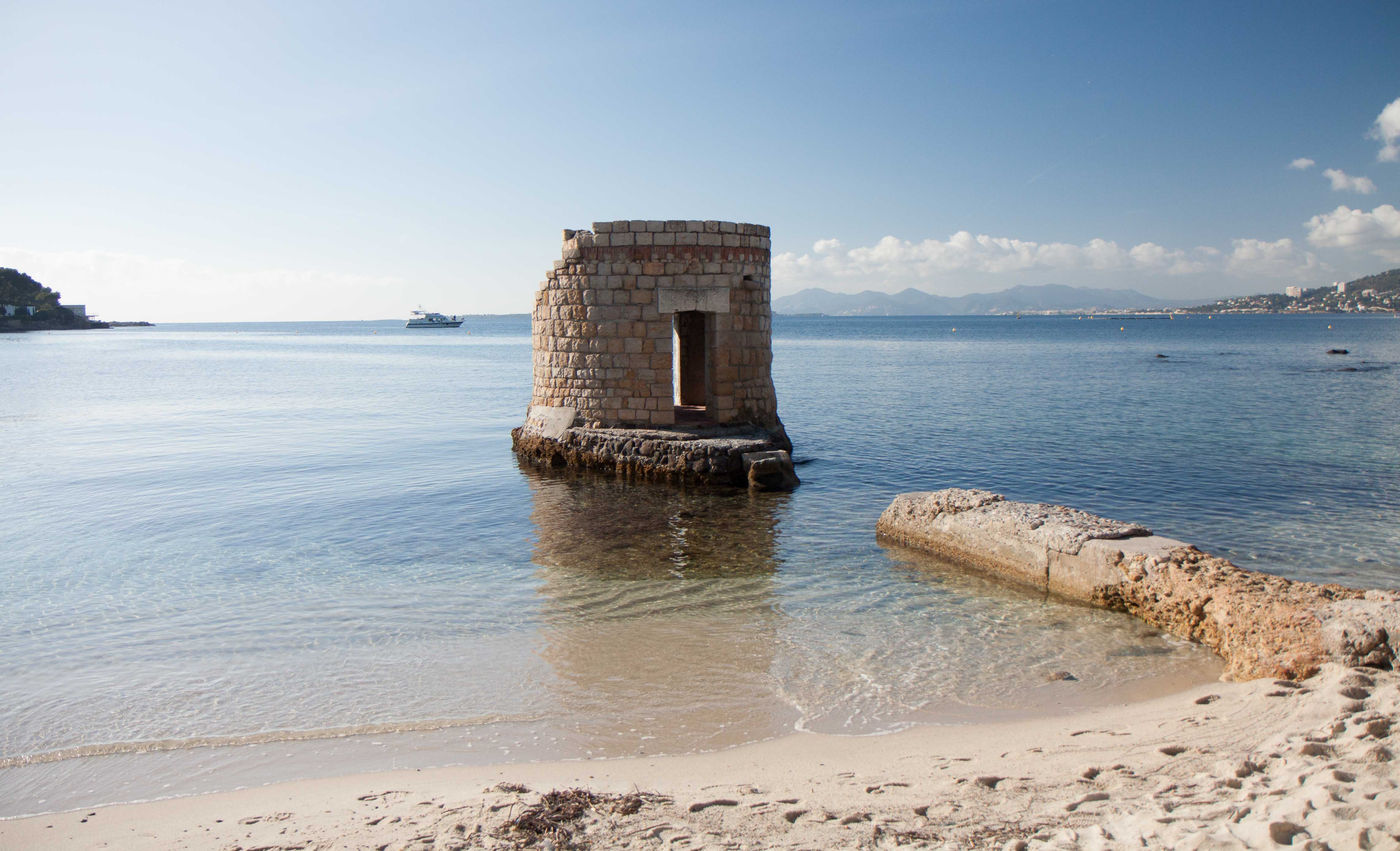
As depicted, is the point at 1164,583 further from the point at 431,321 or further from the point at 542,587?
the point at 431,321

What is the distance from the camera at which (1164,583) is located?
21.4ft

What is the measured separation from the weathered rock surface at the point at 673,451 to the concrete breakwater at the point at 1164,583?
10.2 feet

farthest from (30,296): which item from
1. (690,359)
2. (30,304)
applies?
(690,359)

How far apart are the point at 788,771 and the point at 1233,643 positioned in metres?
3.55

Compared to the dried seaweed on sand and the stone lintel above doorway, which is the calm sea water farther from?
the stone lintel above doorway

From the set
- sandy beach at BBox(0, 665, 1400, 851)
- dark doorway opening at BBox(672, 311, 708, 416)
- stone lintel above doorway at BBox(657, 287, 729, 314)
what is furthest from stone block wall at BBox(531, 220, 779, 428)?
sandy beach at BBox(0, 665, 1400, 851)

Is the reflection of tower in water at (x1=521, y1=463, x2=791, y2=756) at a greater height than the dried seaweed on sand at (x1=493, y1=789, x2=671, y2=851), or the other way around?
the dried seaweed on sand at (x1=493, y1=789, x2=671, y2=851)

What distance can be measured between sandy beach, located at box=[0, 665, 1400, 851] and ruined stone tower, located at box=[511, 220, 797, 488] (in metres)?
7.81

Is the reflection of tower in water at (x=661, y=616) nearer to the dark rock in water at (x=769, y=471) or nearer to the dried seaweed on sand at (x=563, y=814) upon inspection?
the dark rock in water at (x=769, y=471)

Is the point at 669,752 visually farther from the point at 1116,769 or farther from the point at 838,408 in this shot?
the point at 838,408

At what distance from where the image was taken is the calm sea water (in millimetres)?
5172

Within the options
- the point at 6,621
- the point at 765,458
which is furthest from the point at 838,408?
the point at 6,621

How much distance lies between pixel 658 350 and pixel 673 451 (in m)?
1.63

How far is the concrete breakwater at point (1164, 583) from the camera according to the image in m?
5.15
